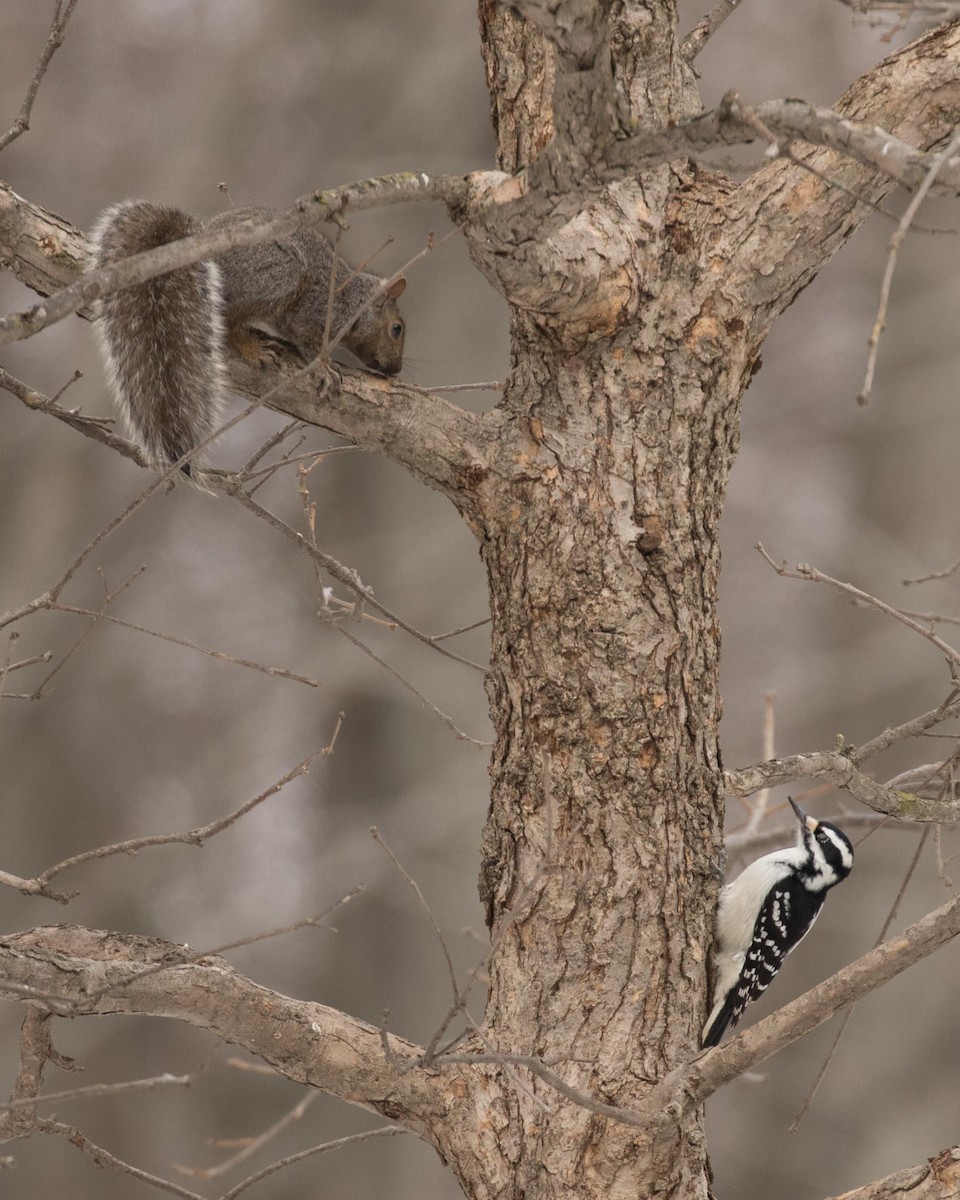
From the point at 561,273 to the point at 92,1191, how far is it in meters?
7.41

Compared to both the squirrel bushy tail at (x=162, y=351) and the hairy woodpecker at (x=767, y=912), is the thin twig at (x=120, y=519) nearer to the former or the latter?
the squirrel bushy tail at (x=162, y=351)

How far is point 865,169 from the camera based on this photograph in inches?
83.7

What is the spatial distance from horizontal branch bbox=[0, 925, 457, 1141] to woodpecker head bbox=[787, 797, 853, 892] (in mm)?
1402

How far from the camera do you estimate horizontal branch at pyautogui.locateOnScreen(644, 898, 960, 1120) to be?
72.7 inches

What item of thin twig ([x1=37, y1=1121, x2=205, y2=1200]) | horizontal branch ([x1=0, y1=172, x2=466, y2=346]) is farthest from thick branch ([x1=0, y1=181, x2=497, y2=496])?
thin twig ([x1=37, y1=1121, x2=205, y2=1200])

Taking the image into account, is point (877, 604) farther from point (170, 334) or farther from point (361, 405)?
point (170, 334)

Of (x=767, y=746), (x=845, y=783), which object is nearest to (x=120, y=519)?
(x=845, y=783)

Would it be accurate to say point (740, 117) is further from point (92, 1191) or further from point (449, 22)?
point (92, 1191)

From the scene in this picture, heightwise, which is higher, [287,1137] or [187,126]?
[187,126]

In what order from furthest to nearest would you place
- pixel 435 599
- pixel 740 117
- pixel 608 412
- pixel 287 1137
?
1. pixel 287 1137
2. pixel 435 599
3. pixel 608 412
4. pixel 740 117

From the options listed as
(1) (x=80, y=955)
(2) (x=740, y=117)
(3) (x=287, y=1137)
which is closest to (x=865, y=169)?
(2) (x=740, y=117)

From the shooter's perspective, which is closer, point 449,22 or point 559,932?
point 559,932

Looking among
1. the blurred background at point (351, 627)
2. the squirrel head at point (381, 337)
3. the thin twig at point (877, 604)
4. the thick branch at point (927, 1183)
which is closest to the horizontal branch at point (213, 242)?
the thin twig at point (877, 604)

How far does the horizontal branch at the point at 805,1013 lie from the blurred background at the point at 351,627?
4.81 m
